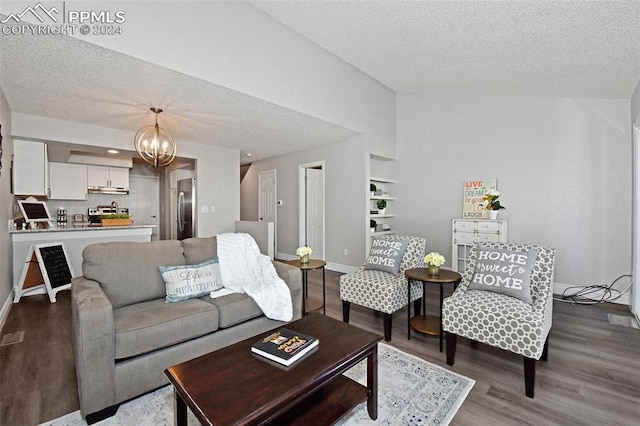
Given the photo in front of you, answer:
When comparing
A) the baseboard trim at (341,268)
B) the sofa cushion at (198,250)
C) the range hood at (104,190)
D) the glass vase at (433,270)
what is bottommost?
the baseboard trim at (341,268)

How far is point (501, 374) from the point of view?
2.09 m

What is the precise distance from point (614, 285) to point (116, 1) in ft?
20.4

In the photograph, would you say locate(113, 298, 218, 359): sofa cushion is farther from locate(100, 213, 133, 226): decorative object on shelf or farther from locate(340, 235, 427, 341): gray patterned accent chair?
locate(100, 213, 133, 226): decorative object on shelf

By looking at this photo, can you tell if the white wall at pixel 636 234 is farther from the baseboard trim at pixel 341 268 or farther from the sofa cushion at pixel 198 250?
the sofa cushion at pixel 198 250

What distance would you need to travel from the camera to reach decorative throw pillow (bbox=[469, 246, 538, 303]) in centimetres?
223

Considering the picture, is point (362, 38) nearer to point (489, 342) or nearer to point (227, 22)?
point (227, 22)

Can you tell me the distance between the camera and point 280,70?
138 inches

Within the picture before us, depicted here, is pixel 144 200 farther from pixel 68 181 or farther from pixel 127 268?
pixel 127 268

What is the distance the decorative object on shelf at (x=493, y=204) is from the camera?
14.7 ft

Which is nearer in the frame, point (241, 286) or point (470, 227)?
point (241, 286)

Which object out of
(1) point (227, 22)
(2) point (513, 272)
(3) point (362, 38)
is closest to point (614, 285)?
(2) point (513, 272)

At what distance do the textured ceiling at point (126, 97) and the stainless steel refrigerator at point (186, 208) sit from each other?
3.56ft
